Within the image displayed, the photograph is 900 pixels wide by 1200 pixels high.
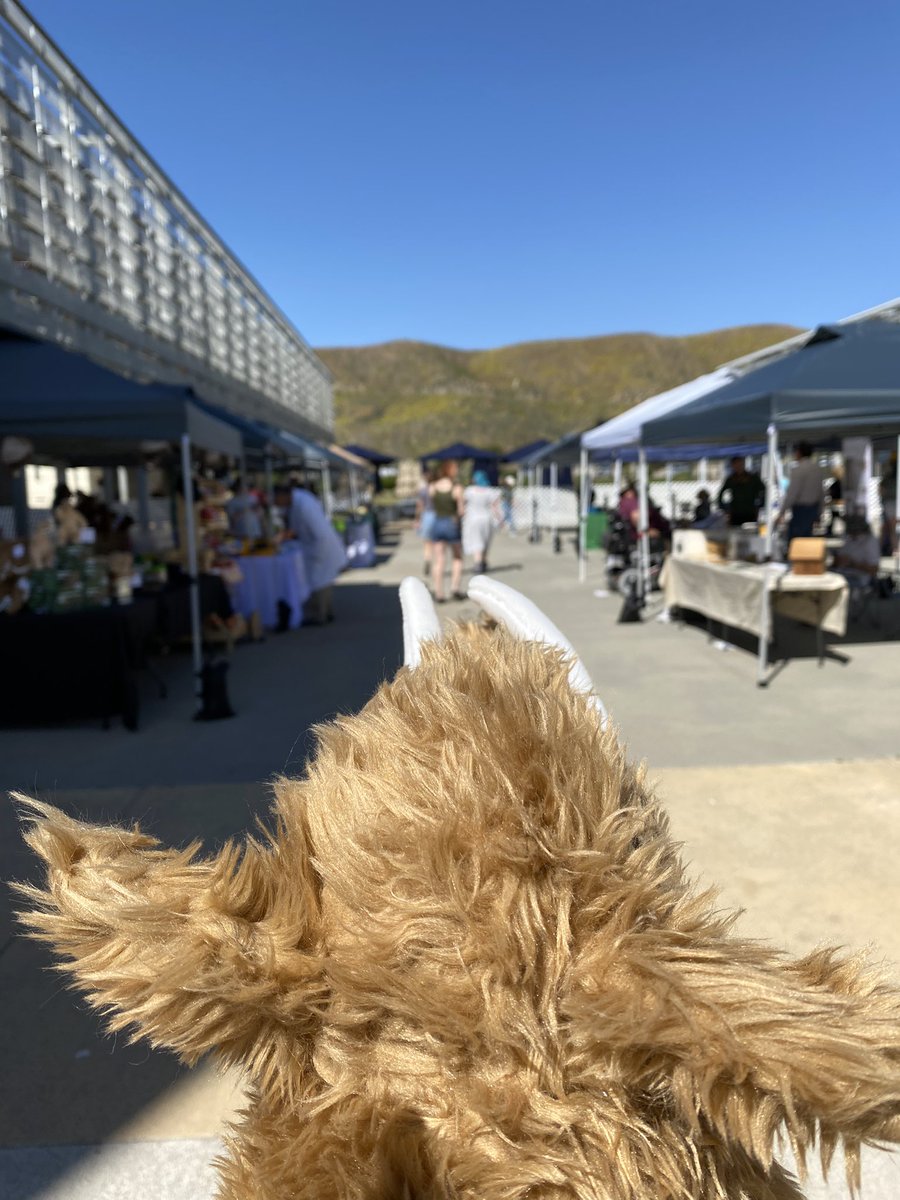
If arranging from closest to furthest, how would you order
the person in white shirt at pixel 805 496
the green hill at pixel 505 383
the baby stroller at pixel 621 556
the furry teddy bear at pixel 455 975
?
the furry teddy bear at pixel 455 975, the person in white shirt at pixel 805 496, the baby stroller at pixel 621 556, the green hill at pixel 505 383

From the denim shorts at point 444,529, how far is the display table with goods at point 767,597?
395cm

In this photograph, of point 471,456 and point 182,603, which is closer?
point 182,603

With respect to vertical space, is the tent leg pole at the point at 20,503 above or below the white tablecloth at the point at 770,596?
above

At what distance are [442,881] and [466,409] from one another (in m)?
76.3

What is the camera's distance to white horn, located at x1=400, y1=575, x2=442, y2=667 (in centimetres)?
123

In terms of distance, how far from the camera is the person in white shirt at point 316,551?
10.6 metres

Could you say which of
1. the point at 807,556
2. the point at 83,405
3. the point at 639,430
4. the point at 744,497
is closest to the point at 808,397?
the point at 807,556

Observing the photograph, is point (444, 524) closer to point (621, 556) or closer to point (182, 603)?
point (621, 556)

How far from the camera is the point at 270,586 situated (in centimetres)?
1005

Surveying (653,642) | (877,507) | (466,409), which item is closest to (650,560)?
(653,642)

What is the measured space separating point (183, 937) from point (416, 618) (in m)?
0.83

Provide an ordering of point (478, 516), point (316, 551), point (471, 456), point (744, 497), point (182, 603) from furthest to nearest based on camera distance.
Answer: point (471, 456) → point (478, 516) → point (744, 497) → point (316, 551) → point (182, 603)

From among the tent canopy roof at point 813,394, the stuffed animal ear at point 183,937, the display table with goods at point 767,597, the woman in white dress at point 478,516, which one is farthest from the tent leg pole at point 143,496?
the stuffed animal ear at point 183,937

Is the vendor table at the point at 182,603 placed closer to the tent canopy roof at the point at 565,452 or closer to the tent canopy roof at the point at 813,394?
the tent canopy roof at the point at 813,394
